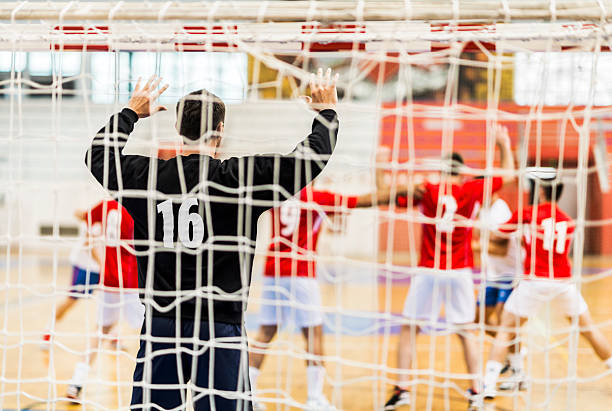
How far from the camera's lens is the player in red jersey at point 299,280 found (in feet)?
12.1

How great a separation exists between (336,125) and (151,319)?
39.5 inches

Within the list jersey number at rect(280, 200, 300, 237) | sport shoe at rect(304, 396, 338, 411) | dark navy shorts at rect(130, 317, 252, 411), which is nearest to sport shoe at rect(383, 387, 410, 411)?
sport shoe at rect(304, 396, 338, 411)

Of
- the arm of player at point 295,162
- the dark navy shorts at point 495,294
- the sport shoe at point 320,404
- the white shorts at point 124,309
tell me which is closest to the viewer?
the arm of player at point 295,162

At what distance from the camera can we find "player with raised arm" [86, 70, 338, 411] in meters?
2.22

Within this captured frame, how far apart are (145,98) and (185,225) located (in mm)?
569

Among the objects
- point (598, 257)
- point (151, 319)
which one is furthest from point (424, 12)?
point (598, 257)

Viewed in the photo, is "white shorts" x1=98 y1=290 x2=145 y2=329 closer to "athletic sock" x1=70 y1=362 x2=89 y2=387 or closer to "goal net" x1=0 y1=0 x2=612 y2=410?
"goal net" x1=0 y1=0 x2=612 y2=410

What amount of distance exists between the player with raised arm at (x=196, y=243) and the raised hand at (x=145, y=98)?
3.5 inches

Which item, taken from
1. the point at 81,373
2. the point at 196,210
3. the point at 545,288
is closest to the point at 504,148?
the point at 545,288

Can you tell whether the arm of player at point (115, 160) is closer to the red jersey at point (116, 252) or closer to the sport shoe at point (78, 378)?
the red jersey at point (116, 252)

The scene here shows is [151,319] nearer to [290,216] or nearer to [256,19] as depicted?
[256,19]

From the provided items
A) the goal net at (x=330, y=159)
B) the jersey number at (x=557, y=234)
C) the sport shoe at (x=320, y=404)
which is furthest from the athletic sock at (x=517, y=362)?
the sport shoe at (x=320, y=404)

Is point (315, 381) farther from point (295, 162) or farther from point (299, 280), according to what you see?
point (295, 162)

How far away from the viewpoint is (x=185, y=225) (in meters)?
2.24
